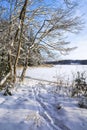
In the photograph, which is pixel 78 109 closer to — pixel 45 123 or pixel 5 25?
pixel 45 123

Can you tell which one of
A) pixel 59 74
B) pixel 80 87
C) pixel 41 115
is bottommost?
pixel 59 74

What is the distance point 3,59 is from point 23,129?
7554mm

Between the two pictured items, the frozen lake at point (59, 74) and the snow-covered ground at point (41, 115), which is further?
the frozen lake at point (59, 74)

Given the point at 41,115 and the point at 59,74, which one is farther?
the point at 59,74

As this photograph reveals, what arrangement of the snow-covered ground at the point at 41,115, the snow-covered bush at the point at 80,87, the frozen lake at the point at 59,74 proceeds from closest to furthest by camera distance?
the snow-covered ground at the point at 41,115 → the snow-covered bush at the point at 80,87 → the frozen lake at the point at 59,74

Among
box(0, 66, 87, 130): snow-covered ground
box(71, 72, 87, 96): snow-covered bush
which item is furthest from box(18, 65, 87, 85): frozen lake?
box(0, 66, 87, 130): snow-covered ground

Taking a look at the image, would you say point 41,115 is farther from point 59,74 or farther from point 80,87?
point 59,74

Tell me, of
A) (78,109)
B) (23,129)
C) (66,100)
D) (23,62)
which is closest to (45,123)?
(23,129)

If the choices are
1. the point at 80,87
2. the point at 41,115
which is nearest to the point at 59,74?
the point at 80,87

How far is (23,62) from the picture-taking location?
14.3 m

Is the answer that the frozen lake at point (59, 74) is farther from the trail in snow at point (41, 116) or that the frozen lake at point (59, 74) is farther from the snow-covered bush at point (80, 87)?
the trail in snow at point (41, 116)

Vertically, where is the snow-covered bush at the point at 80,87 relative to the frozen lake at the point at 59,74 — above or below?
above

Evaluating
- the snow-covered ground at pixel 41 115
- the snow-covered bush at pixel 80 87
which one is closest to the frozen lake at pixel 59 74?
the snow-covered bush at pixel 80 87

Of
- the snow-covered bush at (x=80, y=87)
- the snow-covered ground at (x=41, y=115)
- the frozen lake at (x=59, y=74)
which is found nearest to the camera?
the snow-covered ground at (x=41, y=115)
